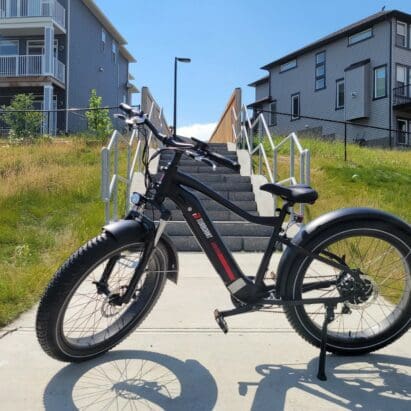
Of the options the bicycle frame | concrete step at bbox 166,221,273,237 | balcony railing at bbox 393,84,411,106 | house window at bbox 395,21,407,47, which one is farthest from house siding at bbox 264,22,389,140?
the bicycle frame

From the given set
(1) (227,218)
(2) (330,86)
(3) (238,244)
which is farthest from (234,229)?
(2) (330,86)

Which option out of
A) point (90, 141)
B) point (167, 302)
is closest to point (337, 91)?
point (90, 141)

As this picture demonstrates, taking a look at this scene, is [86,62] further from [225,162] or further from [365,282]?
[365,282]

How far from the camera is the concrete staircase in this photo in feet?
21.9

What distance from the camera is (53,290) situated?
8.82 ft

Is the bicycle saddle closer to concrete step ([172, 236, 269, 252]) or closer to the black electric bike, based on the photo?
the black electric bike

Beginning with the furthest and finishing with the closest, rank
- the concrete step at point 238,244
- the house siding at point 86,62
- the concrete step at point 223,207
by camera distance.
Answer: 1. the house siding at point 86,62
2. the concrete step at point 223,207
3. the concrete step at point 238,244

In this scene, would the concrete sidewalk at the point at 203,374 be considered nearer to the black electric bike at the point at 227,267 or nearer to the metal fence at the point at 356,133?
the black electric bike at the point at 227,267

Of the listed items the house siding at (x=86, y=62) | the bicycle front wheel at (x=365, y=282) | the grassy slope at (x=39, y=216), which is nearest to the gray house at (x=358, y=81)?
the house siding at (x=86, y=62)

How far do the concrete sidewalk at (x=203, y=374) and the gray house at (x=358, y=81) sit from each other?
20375 millimetres

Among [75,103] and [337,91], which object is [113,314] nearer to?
[75,103]

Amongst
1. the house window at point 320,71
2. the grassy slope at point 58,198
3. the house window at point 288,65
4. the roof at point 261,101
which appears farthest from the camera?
the roof at point 261,101

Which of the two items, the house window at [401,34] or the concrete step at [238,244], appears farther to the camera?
the house window at [401,34]

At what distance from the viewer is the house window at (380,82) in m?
26.4
